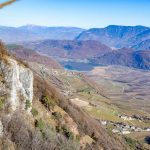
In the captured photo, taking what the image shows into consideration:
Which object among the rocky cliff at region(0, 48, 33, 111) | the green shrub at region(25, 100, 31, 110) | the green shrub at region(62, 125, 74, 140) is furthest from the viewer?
the green shrub at region(62, 125, 74, 140)

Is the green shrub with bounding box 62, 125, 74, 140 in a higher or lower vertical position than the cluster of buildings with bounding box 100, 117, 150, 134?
higher

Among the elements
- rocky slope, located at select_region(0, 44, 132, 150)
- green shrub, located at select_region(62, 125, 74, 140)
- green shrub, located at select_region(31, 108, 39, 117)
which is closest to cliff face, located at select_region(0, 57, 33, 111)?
rocky slope, located at select_region(0, 44, 132, 150)

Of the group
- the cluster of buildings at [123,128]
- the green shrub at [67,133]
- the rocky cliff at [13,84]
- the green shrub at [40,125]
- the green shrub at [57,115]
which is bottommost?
the cluster of buildings at [123,128]

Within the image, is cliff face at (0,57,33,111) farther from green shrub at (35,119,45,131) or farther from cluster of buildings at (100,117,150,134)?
cluster of buildings at (100,117,150,134)

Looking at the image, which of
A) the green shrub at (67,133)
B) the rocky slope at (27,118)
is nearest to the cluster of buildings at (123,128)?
the rocky slope at (27,118)

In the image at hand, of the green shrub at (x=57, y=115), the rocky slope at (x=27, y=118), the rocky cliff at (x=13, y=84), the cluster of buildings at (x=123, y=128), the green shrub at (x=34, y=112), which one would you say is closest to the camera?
the rocky slope at (x=27, y=118)

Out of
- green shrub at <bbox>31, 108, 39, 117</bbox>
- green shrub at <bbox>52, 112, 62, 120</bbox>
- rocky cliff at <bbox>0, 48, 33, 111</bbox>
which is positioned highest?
rocky cliff at <bbox>0, 48, 33, 111</bbox>

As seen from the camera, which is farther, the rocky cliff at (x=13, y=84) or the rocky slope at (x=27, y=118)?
the rocky cliff at (x=13, y=84)

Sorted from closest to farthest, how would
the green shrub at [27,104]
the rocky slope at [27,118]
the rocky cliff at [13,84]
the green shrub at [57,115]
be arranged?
the rocky slope at [27,118] < the rocky cliff at [13,84] < the green shrub at [27,104] < the green shrub at [57,115]

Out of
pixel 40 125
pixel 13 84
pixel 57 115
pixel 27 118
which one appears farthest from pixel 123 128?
pixel 13 84

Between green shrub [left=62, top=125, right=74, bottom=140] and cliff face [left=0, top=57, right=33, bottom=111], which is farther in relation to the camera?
green shrub [left=62, top=125, right=74, bottom=140]

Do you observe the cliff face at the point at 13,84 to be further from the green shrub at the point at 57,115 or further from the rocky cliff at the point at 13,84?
the green shrub at the point at 57,115
